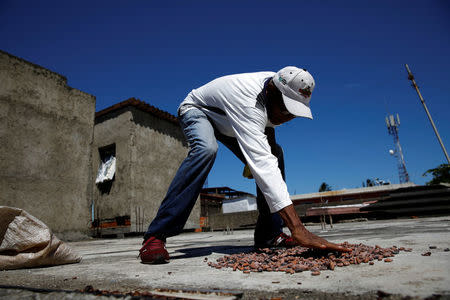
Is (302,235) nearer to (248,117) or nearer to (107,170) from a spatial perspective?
(248,117)

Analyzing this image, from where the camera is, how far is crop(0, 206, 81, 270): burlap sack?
5.81 ft

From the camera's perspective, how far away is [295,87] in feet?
6.31

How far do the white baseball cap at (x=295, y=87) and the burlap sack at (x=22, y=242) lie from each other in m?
1.88

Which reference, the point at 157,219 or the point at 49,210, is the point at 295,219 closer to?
the point at 157,219

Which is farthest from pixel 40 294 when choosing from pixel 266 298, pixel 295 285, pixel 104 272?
pixel 295 285

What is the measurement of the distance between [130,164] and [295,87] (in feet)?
30.6

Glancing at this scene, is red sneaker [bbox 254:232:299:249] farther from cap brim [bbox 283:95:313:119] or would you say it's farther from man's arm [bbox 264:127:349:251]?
cap brim [bbox 283:95:313:119]

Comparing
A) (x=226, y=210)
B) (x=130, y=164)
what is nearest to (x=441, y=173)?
(x=226, y=210)

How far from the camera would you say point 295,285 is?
1.05 metres

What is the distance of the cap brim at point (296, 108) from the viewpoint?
192 cm

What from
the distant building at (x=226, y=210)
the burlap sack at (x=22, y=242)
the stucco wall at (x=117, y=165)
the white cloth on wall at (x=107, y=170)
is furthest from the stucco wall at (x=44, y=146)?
the burlap sack at (x=22, y=242)

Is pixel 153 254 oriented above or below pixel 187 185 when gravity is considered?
below

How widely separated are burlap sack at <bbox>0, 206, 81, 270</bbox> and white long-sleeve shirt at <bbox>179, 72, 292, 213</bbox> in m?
1.35

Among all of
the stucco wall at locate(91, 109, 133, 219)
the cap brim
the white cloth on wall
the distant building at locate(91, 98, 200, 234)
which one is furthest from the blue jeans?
the white cloth on wall
